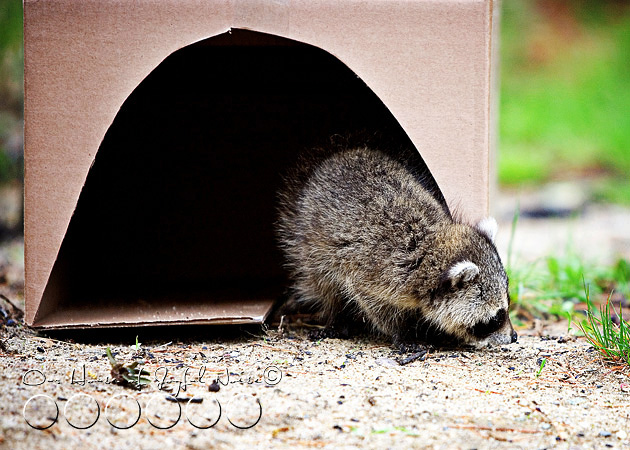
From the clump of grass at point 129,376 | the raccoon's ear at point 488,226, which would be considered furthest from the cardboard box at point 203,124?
the clump of grass at point 129,376

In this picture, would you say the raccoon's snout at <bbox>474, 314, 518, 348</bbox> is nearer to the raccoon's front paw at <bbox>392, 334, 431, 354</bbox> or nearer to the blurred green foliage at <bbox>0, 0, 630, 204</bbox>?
the raccoon's front paw at <bbox>392, 334, 431, 354</bbox>

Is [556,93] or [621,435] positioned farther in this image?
[556,93]

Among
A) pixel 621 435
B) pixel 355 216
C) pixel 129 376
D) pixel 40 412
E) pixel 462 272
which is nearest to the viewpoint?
pixel 40 412

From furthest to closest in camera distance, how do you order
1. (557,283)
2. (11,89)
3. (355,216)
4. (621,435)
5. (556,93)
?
(556,93) → (11,89) → (557,283) → (355,216) → (621,435)

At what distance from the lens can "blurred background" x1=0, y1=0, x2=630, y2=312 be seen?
748 cm

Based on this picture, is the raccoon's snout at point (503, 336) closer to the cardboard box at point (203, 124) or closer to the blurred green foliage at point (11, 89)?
the cardboard box at point (203, 124)

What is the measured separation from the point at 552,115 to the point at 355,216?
981 centimetres

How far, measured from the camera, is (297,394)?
298cm

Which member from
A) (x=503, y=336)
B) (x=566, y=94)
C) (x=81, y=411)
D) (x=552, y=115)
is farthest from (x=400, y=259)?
(x=566, y=94)

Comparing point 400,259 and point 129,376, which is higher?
point 400,259

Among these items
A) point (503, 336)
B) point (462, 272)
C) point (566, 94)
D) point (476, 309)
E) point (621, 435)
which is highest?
point (566, 94)

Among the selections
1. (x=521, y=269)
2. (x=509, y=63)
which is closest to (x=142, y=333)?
(x=521, y=269)

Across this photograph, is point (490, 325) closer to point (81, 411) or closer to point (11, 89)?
point (81, 411)

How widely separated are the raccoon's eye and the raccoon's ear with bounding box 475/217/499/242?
1.45ft
